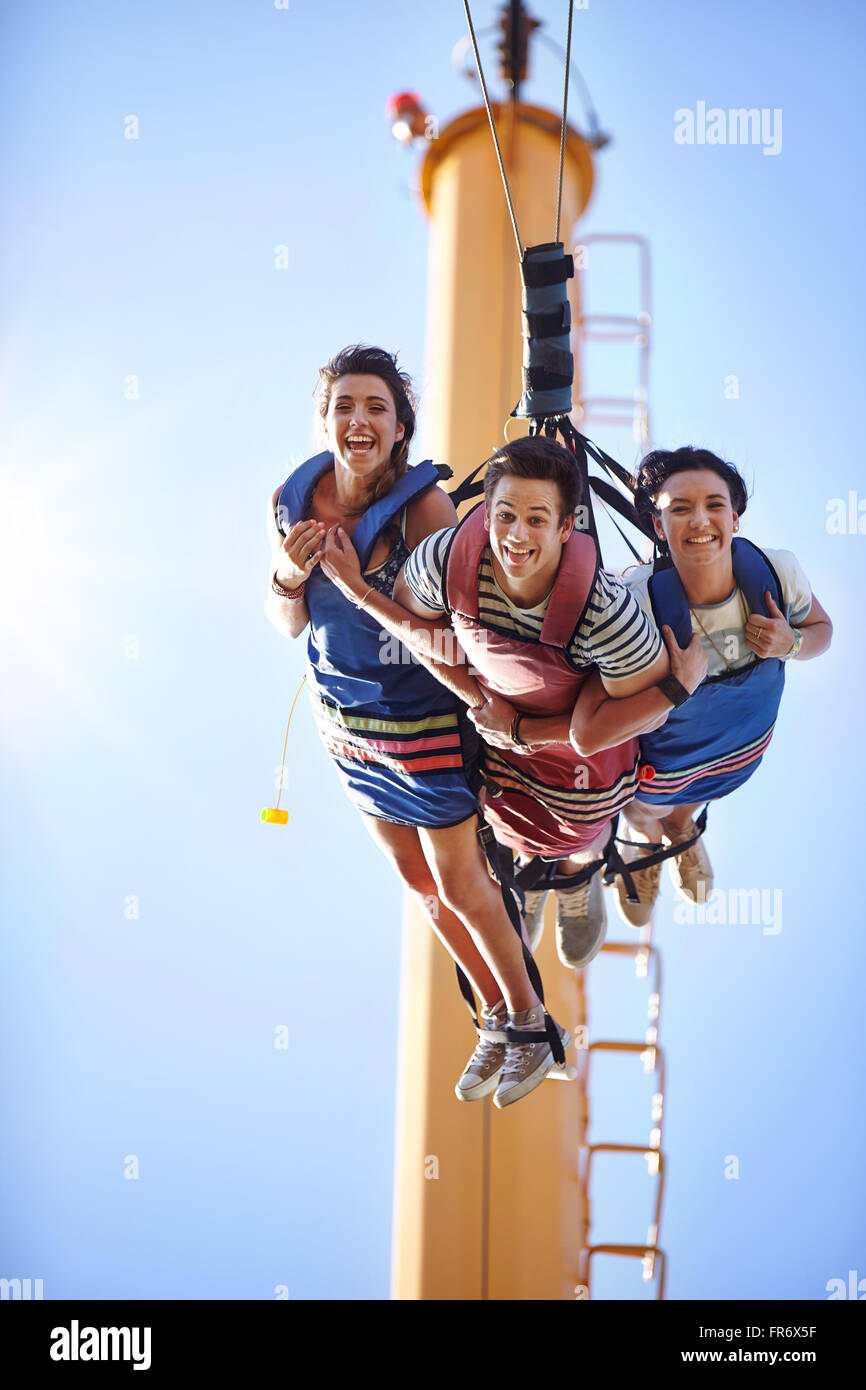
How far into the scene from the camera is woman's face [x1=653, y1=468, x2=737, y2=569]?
107 inches

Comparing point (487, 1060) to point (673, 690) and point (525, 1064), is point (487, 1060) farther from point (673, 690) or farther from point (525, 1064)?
point (673, 690)

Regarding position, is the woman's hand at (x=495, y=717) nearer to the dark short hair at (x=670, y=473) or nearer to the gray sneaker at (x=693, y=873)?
the dark short hair at (x=670, y=473)

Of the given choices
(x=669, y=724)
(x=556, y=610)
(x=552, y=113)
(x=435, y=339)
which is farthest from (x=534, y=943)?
(x=552, y=113)

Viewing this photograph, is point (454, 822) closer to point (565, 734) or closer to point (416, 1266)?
point (565, 734)

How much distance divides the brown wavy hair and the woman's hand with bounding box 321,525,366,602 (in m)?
0.14

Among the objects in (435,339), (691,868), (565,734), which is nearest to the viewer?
(565,734)

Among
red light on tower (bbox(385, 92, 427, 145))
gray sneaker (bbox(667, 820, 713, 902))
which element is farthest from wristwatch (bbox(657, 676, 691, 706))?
red light on tower (bbox(385, 92, 427, 145))

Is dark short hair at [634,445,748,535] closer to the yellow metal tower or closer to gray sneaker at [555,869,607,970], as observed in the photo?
gray sneaker at [555,869,607,970]

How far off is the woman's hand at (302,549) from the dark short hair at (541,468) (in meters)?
0.46

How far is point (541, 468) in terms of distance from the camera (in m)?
2.48

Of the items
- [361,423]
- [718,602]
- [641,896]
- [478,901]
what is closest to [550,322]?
[361,423]

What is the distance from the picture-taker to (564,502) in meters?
2.49

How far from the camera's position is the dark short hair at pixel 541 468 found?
97.8 inches
